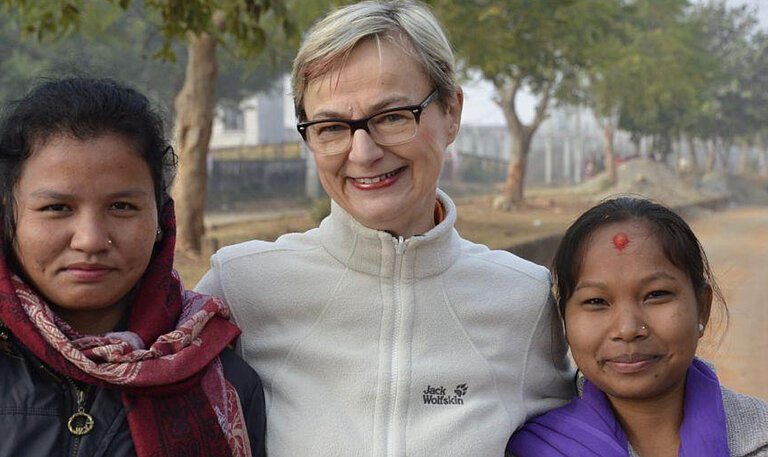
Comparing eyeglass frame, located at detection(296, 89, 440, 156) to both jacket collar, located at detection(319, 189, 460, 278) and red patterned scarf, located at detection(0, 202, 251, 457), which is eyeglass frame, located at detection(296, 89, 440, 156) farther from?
red patterned scarf, located at detection(0, 202, 251, 457)

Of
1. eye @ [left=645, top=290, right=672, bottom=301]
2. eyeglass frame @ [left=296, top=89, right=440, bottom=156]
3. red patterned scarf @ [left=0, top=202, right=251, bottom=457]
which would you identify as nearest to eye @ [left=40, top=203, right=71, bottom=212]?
red patterned scarf @ [left=0, top=202, right=251, bottom=457]

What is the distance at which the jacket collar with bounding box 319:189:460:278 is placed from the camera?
2137 mm

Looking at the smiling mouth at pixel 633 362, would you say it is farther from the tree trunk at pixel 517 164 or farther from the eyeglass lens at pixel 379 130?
the tree trunk at pixel 517 164

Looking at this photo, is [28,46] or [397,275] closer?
[397,275]

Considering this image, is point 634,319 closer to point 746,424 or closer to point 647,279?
point 647,279

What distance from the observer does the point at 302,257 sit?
2221 millimetres

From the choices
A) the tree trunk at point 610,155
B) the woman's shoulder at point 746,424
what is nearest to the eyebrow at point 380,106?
the woman's shoulder at point 746,424

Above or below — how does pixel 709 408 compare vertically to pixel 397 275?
below

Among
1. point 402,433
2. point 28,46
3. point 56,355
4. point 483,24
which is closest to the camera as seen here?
point 56,355

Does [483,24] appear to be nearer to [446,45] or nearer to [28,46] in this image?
[446,45]

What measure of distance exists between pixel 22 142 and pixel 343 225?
0.77 meters

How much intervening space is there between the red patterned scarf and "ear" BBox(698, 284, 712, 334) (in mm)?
1155

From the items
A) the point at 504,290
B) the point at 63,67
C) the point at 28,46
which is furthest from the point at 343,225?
the point at 28,46

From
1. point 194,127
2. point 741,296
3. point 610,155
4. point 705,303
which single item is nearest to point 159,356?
point 705,303
